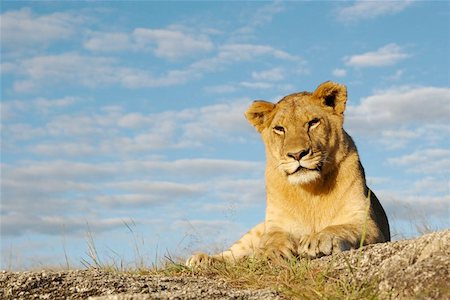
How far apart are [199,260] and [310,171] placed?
50.6 inches

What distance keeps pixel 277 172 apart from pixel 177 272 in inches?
54.4

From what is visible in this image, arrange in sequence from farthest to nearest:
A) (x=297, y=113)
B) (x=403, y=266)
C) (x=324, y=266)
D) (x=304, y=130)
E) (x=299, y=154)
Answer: (x=297, y=113) → (x=304, y=130) → (x=299, y=154) → (x=324, y=266) → (x=403, y=266)

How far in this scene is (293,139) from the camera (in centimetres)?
671

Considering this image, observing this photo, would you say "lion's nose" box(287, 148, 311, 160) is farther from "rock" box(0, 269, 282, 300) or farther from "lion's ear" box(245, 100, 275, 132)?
"rock" box(0, 269, 282, 300)

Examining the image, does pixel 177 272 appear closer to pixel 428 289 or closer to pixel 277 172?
pixel 277 172

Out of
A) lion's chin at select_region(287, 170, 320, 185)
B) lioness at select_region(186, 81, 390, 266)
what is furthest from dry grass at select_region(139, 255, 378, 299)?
lion's chin at select_region(287, 170, 320, 185)

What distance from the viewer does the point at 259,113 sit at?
291 inches

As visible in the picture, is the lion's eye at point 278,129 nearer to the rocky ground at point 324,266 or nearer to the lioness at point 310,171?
the lioness at point 310,171

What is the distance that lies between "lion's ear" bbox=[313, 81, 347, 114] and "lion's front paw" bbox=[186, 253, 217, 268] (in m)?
1.85

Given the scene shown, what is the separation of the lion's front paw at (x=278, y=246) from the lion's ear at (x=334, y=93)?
52.6 inches

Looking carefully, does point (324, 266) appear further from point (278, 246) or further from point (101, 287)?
point (101, 287)

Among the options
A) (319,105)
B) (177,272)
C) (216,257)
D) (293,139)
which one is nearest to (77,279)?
(177,272)

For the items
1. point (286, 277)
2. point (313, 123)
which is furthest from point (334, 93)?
point (286, 277)

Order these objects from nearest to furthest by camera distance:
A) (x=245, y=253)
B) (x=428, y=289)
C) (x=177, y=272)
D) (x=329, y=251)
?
(x=428, y=289) < (x=329, y=251) < (x=177, y=272) < (x=245, y=253)
